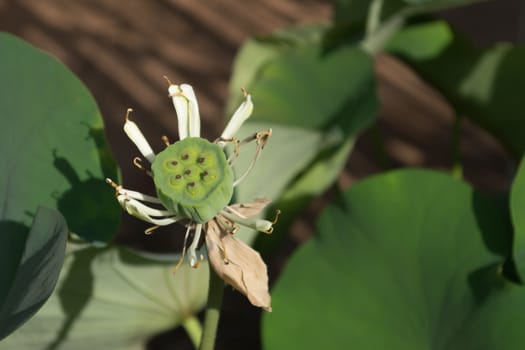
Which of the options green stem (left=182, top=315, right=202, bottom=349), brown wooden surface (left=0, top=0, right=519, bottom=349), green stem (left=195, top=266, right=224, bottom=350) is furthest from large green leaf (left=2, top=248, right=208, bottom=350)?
brown wooden surface (left=0, top=0, right=519, bottom=349)

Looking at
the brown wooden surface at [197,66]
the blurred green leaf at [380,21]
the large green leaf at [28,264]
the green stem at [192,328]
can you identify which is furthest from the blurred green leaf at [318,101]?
the brown wooden surface at [197,66]

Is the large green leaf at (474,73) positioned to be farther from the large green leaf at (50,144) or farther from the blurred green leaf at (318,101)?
the large green leaf at (50,144)

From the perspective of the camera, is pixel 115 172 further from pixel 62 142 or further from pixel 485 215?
pixel 485 215

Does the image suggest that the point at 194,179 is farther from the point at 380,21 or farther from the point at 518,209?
the point at 380,21

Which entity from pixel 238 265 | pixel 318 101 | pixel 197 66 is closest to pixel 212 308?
pixel 238 265

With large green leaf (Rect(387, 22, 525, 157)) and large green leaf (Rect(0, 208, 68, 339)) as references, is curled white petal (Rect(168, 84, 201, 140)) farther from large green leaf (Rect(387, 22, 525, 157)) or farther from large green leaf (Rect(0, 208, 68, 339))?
large green leaf (Rect(387, 22, 525, 157))

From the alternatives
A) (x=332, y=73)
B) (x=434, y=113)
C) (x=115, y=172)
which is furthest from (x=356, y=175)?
(x=115, y=172)
